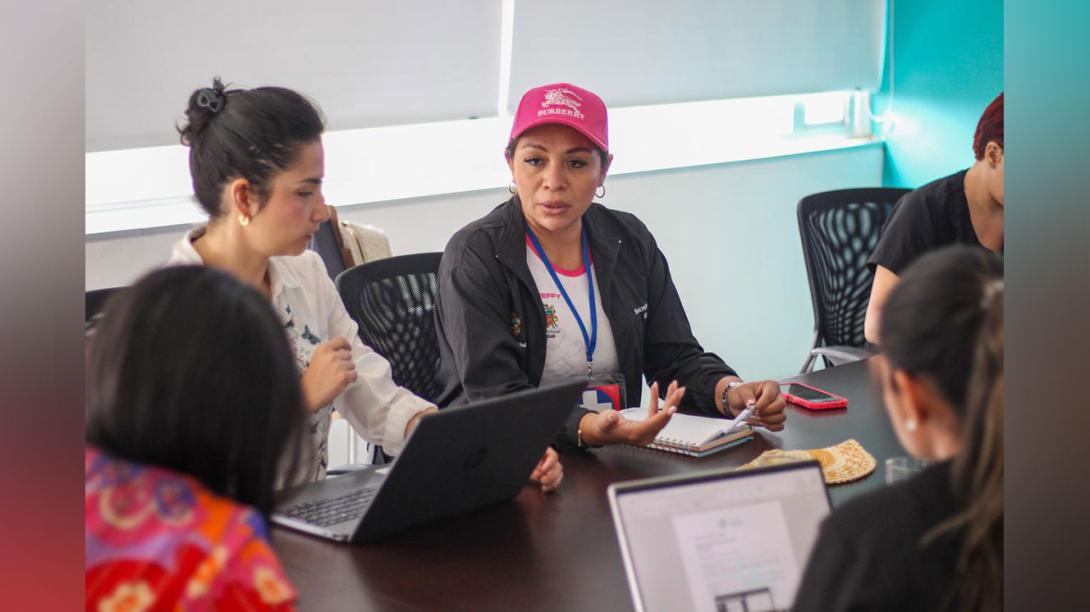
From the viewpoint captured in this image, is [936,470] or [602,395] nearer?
[936,470]

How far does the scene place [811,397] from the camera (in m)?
2.06

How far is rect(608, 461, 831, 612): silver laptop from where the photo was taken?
966mm

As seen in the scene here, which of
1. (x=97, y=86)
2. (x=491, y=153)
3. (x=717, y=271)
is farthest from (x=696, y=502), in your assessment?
(x=717, y=271)

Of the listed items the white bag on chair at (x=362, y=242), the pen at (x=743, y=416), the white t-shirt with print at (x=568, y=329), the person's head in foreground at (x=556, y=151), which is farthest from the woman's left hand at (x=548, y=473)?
the white bag on chair at (x=362, y=242)

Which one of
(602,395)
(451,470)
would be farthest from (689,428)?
(451,470)

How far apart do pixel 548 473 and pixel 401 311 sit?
807mm

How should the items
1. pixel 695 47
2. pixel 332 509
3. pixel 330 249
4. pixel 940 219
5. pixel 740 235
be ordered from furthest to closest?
1. pixel 740 235
2. pixel 695 47
3. pixel 330 249
4. pixel 940 219
5. pixel 332 509

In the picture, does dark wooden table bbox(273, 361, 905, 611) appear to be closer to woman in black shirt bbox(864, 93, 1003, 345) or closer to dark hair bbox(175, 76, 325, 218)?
dark hair bbox(175, 76, 325, 218)

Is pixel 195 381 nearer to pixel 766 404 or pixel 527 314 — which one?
pixel 766 404

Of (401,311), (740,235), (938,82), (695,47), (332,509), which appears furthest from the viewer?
(938,82)

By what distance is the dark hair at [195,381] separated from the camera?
2.46ft

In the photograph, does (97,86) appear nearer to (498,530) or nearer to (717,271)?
(498,530)

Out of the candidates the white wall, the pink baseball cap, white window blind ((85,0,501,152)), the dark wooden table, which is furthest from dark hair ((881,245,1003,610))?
the white wall

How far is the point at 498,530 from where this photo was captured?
56.0 inches
